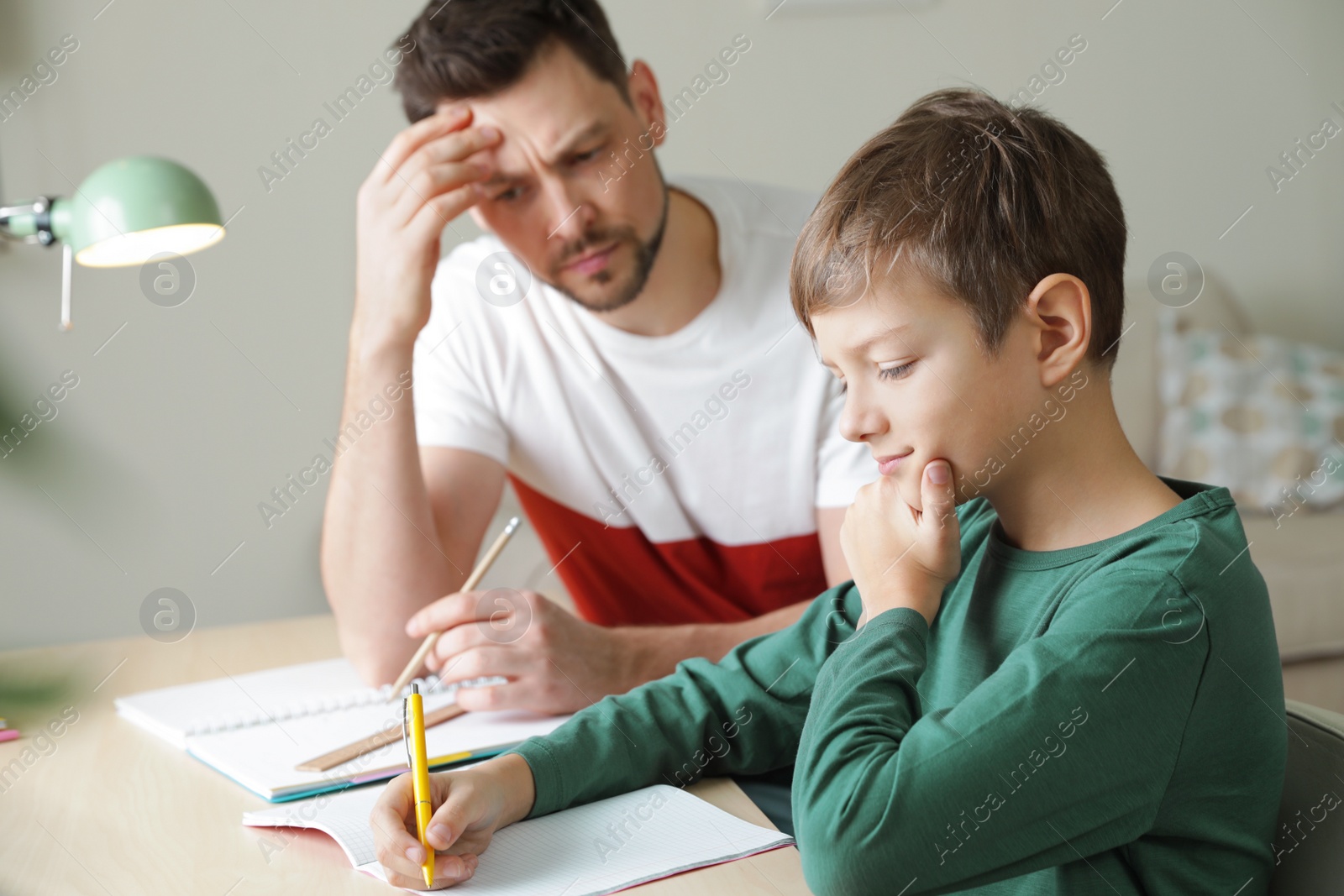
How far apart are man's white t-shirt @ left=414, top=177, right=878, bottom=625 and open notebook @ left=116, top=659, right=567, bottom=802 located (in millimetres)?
429

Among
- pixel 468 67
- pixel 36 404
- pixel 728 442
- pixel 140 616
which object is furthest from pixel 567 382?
pixel 140 616

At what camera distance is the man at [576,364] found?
1.32 meters

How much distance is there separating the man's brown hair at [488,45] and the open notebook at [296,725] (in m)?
0.69

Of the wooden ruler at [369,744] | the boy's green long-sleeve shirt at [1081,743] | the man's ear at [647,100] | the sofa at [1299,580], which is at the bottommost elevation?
the sofa at [1299,580]

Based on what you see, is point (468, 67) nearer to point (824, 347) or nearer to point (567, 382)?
point (567, 382)

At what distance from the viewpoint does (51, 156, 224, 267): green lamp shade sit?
80cm

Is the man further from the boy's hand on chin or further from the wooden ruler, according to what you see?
the boy's hand on chin

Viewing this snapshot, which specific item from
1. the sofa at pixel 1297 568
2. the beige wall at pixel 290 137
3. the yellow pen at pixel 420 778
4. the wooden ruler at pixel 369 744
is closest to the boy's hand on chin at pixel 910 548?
the yellow pen at pixel 420 778

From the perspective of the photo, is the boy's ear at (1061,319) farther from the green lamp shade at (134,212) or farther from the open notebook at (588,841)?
the green lamp shade at (134,212)

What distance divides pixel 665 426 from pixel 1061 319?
2.49 feet

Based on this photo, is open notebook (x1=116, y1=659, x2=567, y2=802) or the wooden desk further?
open notebook (x1=116, y1=659, x2=567, y2=802)

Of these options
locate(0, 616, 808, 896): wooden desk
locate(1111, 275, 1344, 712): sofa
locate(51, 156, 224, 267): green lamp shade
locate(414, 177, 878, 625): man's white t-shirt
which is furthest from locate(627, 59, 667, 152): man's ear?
locate(1111, 275, 1344, 712): sofa

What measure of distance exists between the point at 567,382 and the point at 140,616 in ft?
5.30

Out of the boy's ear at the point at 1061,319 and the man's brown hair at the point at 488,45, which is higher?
the man's brown hair at the point at 488,45
